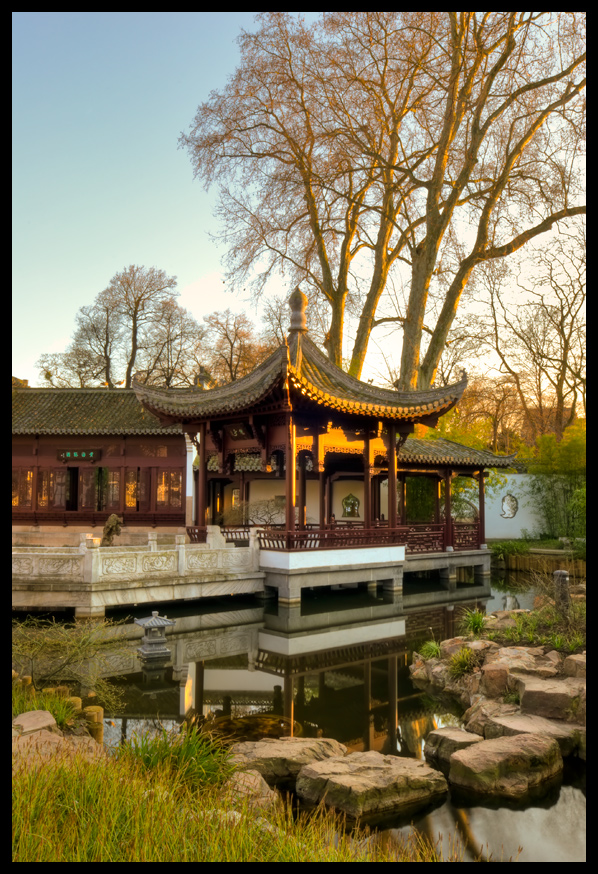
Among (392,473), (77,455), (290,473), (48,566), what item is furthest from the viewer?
(77,455)

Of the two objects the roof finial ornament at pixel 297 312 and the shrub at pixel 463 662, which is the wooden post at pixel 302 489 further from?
the shrub at pixel 463 662

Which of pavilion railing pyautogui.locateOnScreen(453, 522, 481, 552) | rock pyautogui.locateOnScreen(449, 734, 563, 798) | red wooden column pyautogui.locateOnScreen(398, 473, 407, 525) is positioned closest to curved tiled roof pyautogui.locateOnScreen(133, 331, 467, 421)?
red wooden column pyautogui.locateOnScreen(398, 473, 407, 525)

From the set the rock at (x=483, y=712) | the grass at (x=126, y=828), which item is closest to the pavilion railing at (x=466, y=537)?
the rock at (x=483, y=712)

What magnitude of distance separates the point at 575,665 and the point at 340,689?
2.44 m

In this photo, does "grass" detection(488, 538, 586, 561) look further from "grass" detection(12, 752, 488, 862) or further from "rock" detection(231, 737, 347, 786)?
"grass" detection(12, 752, 488, 862)

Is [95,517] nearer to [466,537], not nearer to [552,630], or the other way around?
[466,537]

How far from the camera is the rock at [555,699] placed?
571 centimetres

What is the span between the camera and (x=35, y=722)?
175 inches

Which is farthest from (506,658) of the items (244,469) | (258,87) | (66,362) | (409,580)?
(66,362)

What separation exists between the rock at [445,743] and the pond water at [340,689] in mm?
105

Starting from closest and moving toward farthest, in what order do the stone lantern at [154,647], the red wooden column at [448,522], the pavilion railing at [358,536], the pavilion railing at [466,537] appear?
the stone lantern at [154,647], the pavilion railing at [358,536], the red wooden column at [448,522], the pavilion railing at [466,537]

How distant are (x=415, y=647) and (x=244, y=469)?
10069 millimetres

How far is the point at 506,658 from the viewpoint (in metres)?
7.08

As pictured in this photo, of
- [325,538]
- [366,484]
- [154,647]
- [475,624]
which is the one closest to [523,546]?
[366,484]
